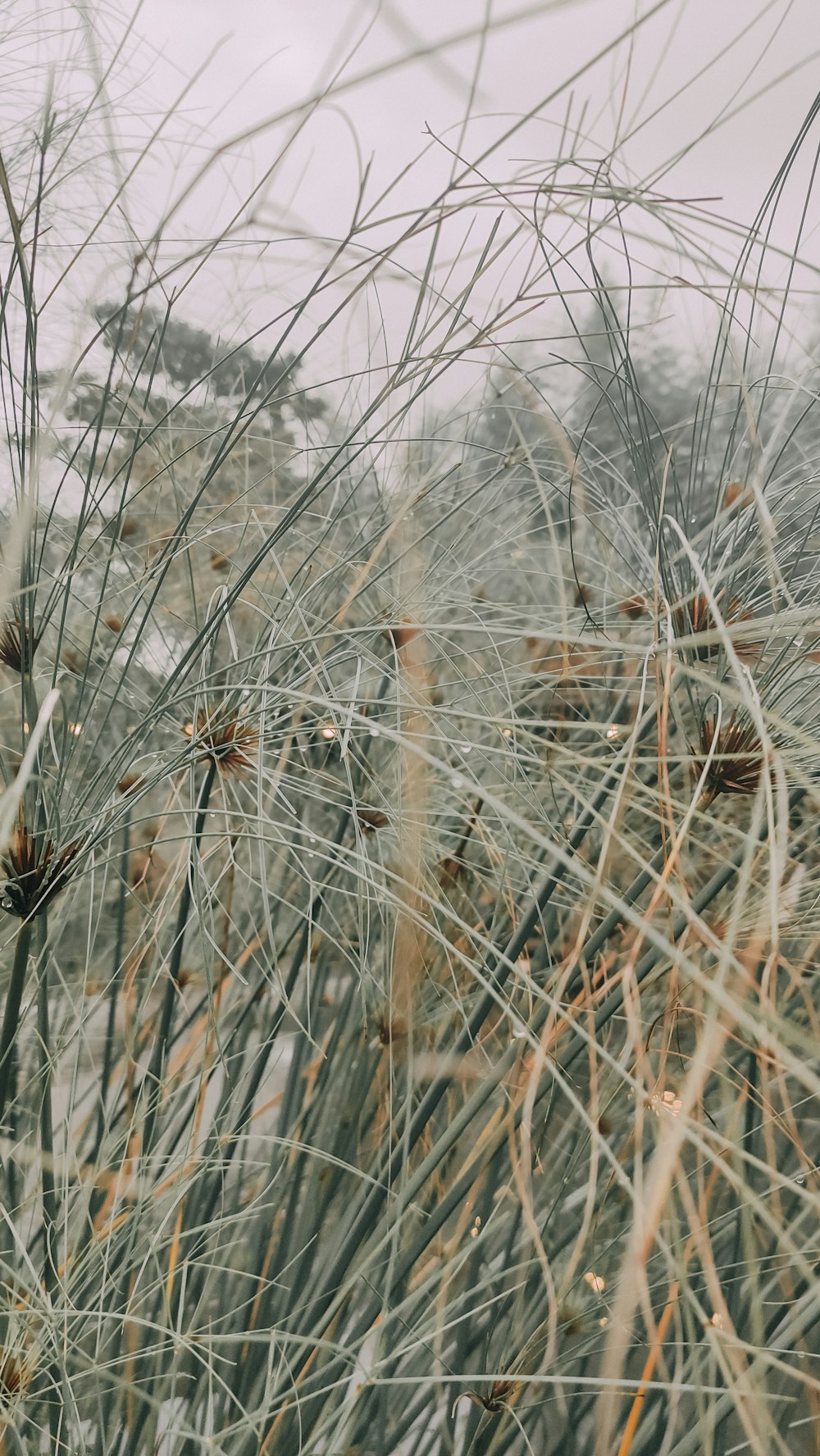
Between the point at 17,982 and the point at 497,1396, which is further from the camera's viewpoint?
the point at 497,1396

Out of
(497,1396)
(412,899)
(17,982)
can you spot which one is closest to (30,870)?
(17,982)

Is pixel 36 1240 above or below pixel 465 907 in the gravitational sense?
below

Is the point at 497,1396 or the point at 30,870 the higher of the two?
the point at 30,870

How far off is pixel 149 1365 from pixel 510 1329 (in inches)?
6.5

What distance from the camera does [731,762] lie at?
311 mm

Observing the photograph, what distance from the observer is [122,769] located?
0.26 meters

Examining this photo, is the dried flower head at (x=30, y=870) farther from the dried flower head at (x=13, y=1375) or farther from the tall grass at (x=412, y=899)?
the dried flower head at (x=13, y=1375)

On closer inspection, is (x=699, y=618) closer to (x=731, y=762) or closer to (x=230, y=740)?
(x=731, y=762)

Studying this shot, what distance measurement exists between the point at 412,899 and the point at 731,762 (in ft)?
0.43

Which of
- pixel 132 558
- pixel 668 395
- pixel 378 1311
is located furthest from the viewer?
pixel 668 395

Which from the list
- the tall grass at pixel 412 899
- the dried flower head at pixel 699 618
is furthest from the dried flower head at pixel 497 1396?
the dried flower head at pixel 699 618

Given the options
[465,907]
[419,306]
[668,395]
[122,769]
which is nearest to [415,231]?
[419,306]

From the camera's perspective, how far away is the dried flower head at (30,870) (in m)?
0.26

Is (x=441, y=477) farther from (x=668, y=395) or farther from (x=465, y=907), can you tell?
(x=668, y=395)
